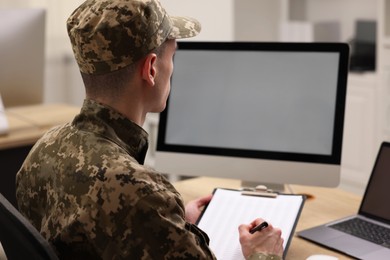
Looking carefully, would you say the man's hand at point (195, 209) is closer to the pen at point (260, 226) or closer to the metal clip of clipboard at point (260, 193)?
the metal clip of clipboard at point (260, 193)

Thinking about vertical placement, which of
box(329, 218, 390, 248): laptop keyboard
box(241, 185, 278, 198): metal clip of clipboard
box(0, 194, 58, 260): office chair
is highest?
box(0, 194, 58, 260): office chair

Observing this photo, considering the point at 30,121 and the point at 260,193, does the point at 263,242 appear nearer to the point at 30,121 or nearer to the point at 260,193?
the point at 260,193

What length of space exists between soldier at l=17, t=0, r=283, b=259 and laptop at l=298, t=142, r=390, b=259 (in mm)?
237

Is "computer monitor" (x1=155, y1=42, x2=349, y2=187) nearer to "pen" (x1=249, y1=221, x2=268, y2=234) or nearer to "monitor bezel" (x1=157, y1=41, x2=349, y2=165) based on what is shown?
"monitor bezel" (x1=157, y1=41, x2=349, y2=165)

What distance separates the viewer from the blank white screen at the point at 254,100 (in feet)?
5.78

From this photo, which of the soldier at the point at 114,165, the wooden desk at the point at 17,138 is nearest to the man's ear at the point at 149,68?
the soldier at the point at 114,165

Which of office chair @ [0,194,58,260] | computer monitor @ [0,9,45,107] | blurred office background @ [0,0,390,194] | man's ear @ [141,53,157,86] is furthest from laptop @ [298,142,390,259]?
blurred office background @ [0,0,390,194]

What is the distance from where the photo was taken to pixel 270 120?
5.96ft

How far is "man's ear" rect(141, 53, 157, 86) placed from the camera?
1.23 m

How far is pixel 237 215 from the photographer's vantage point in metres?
1.58

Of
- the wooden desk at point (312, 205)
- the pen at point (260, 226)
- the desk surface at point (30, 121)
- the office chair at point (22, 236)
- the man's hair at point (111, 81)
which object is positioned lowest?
the wooden desk at point (312, 205)

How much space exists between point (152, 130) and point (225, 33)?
0.86m

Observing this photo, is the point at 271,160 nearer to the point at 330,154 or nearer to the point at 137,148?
the point at 330,154

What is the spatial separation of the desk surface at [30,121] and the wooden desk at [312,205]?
2.64ft
